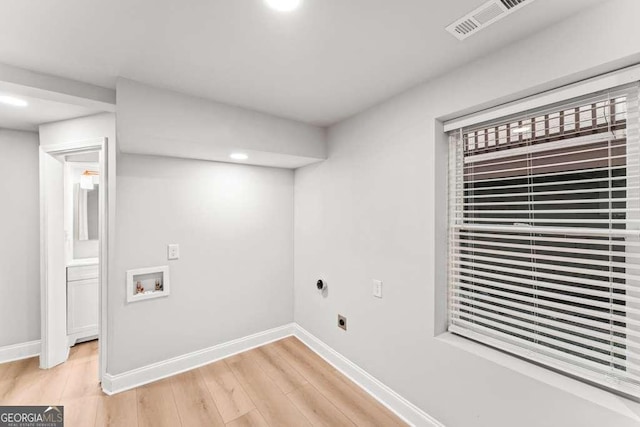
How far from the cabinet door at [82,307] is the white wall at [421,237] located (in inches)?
97.4

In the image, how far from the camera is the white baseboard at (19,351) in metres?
2.74

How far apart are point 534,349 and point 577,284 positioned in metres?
0.41

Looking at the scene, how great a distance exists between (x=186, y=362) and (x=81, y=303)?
1.60m

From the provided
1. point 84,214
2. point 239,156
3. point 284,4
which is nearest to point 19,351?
point 84,214

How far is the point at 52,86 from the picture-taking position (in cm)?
178

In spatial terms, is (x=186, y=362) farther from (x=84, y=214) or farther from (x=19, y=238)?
(x=84, y=214)

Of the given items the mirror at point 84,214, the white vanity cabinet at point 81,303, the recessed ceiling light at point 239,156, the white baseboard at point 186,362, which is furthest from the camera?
the mirror at point 84,214

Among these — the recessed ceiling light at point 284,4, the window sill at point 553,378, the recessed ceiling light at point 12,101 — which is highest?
the recessed ceiling light at point 284,4

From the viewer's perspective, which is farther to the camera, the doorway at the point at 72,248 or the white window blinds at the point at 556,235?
the doorway at the point at 72,248

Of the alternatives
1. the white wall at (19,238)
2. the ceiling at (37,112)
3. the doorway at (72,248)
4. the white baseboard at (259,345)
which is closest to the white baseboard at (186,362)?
the white baseboard at (259,345)

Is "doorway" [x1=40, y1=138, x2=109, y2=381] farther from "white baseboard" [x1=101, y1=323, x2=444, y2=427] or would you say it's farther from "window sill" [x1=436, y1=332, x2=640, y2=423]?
"window sill" [x1=436, y1=332, x2=640, y2=423]

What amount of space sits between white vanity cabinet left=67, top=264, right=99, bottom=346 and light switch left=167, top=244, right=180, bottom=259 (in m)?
1.34

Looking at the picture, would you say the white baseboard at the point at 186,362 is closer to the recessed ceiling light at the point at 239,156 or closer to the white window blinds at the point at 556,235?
the recessed ceiling light at the point at 239,156

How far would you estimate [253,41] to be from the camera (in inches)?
56.6
